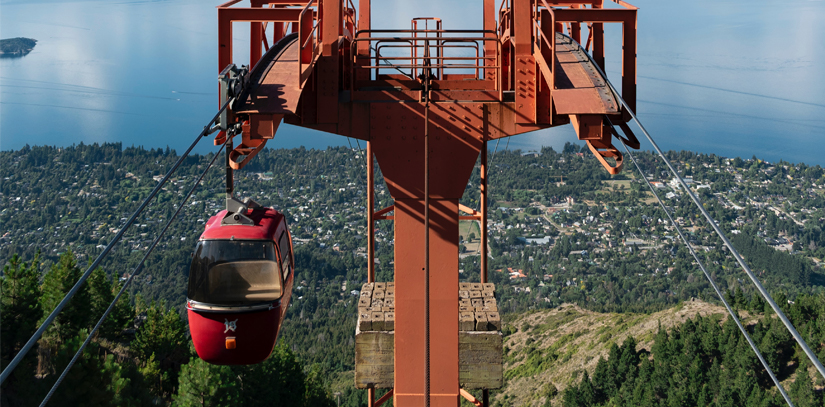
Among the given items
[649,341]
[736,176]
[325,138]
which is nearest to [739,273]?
[736,176]

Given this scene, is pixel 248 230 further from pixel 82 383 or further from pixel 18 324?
pixel 18 324

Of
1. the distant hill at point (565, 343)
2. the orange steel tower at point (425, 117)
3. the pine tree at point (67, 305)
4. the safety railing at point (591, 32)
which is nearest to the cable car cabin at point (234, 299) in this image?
the orange steel tower at point (425, 117)

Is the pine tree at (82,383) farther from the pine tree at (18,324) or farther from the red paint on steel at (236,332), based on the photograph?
the red paint on steel at (236,332)

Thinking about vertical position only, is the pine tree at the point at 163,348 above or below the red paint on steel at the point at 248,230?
below

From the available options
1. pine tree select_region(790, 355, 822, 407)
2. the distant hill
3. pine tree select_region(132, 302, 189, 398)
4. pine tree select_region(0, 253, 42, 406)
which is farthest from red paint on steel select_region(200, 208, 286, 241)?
the distant hill

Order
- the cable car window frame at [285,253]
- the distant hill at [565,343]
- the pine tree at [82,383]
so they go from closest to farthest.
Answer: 1. the cable car window frame at [285,253]
2. the pine tree at [82,383]
3. the distant hill at [565,343]

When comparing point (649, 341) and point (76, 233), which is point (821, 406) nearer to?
point (649, 341)
